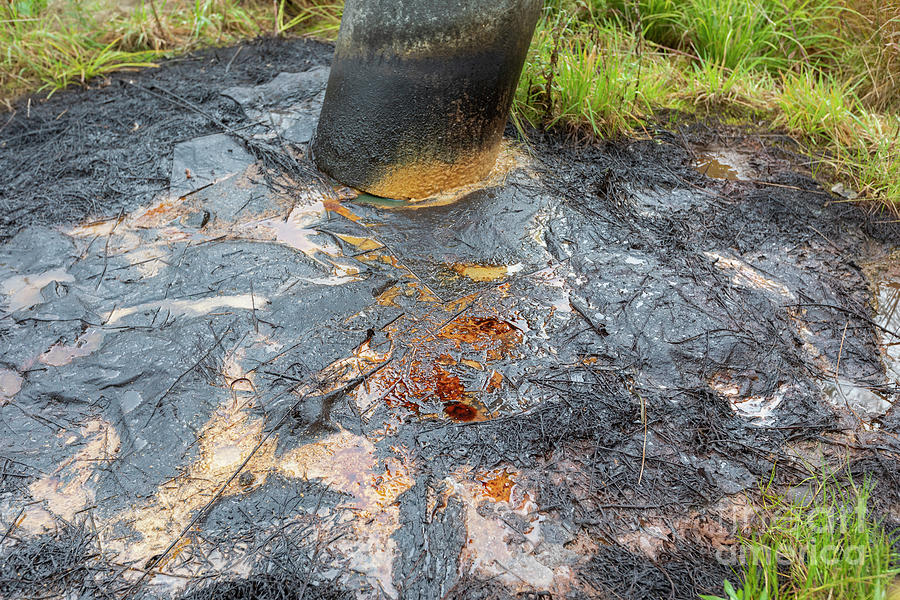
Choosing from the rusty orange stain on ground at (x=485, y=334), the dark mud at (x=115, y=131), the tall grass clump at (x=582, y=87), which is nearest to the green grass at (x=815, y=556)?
the rusty orange stain on ground at (x=485, y=334)

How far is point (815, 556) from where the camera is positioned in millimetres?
1821

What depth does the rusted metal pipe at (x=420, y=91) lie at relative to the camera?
3.09 meters

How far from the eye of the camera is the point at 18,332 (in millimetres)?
2629

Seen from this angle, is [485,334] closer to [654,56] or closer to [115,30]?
[654,56]

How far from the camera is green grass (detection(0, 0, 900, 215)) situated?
13.4 feet

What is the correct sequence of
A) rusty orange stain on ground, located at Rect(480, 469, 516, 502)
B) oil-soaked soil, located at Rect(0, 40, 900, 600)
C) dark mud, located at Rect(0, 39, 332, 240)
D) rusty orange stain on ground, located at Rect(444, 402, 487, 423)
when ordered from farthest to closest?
dark mud, located at Rect(0, 39, 332, 240)
rusty orange stain on ground, located at Rect(444, 402, 487, 423)
rusty orange stain on ground, located at Rect(480, 469, 516, 502)
oil-soaked soil, located at Rect(0, 40, 900, 600)

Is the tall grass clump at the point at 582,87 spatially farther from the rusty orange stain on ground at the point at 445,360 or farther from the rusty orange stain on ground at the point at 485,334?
the rusty orange stain on ground at the point at 445,360

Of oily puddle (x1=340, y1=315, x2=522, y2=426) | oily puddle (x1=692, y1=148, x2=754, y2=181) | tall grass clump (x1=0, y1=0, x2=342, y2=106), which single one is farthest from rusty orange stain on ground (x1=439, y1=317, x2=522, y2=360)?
tall grass clump (x1=0, y1=0, x2=342, y2=106)

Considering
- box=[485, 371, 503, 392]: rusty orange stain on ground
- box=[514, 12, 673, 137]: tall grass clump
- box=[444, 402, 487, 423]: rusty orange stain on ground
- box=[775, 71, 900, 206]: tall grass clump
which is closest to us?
box=[444, 402, 487, 423]: rusty orange stain on ground

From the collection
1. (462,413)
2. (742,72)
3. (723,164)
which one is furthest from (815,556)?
(742,72)

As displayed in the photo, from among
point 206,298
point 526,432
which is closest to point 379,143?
point 206,298

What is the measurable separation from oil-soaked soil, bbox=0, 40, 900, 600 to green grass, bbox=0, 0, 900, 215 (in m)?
0.36

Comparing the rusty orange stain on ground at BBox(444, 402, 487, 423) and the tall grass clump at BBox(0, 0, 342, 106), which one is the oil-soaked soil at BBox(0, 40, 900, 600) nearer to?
the rusty orange stain on ground at BBox(444, 402, 487, 423)

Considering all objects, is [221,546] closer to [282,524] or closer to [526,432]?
[282,524]
